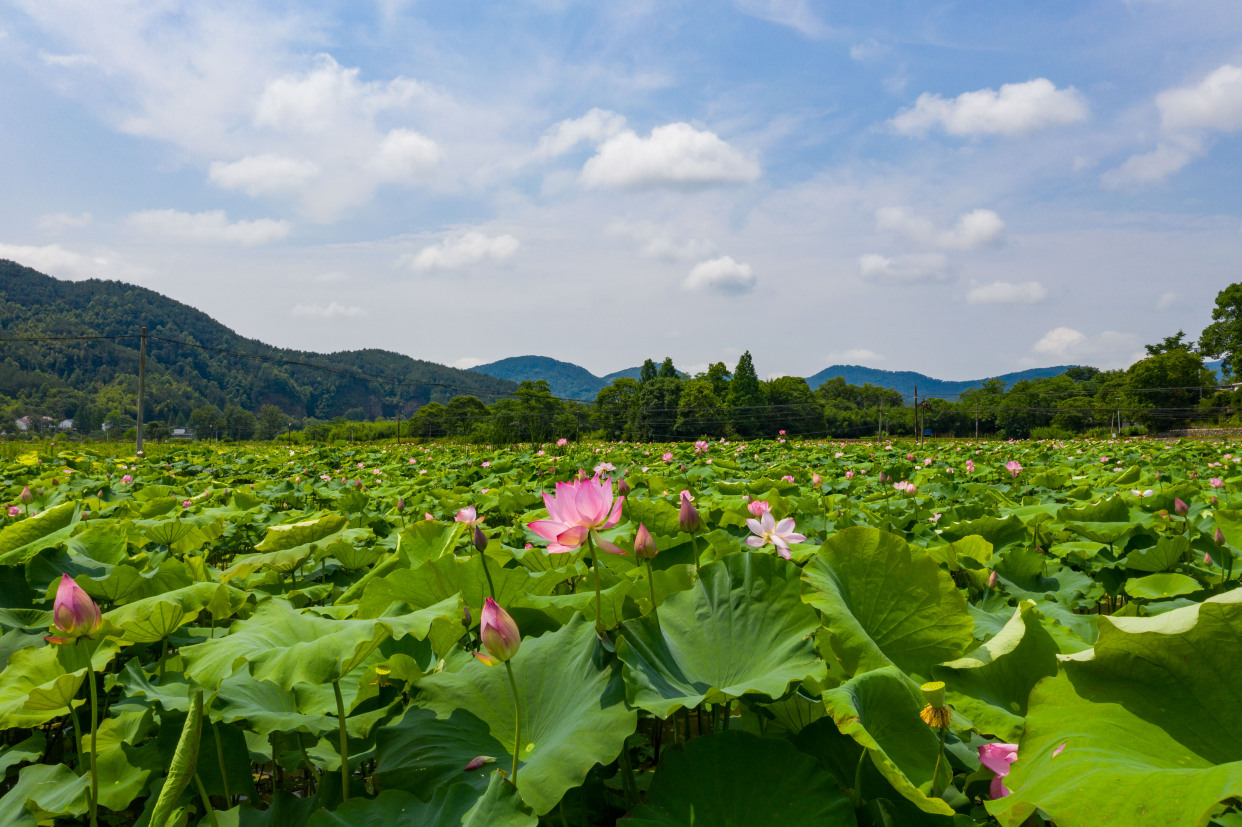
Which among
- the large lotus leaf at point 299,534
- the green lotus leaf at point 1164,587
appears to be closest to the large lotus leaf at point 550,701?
the large lotus leaf at point 299,534

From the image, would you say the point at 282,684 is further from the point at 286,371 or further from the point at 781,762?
the point at 286,371

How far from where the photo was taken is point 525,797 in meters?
0.64

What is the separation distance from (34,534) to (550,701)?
1731 millimetres

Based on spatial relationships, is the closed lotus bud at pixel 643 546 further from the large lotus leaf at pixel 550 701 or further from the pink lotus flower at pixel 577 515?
the large lotus leaf at pixel 550 701

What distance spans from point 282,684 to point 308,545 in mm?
1279

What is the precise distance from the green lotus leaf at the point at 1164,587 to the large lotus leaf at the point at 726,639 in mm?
1289

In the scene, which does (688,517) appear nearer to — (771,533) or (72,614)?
(771,533)

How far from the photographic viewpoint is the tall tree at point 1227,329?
117 feet

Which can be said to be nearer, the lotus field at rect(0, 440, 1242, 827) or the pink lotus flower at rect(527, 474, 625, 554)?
the lotus field at rect(0, 440, 1242, 827)

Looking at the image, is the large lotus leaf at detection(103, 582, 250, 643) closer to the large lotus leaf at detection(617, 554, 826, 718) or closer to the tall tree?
the large lotus leaf at detection(617, 554, 826, 718)

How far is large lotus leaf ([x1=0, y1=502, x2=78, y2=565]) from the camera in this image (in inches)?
60.0

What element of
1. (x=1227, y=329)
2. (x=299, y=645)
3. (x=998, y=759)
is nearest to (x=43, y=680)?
(x=299, y=645)

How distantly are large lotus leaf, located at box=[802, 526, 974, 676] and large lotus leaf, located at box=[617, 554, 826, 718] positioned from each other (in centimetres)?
4

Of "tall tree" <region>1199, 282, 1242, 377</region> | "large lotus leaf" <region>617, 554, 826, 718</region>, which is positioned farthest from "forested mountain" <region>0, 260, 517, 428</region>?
"large lotus leaf" <region>617, 554, 826, 718</region>
